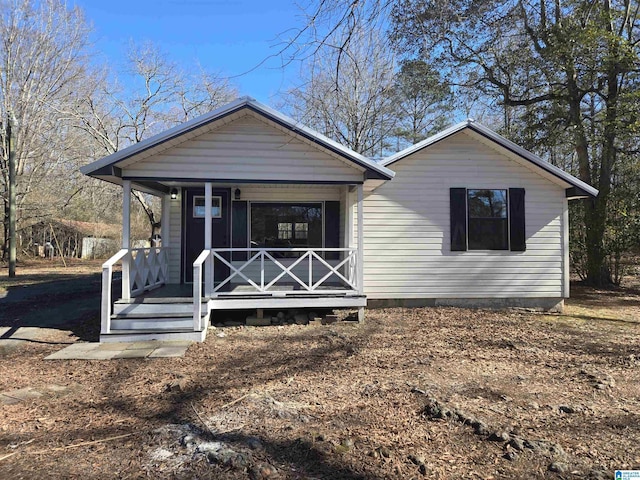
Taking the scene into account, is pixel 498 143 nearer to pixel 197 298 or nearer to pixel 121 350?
pixel 197 298

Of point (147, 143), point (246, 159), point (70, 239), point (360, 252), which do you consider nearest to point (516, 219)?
point (360, 252)

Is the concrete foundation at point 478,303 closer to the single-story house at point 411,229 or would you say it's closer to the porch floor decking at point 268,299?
the single-story house at point 411,229

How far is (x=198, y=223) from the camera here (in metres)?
9.48

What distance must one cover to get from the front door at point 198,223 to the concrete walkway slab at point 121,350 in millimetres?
3225

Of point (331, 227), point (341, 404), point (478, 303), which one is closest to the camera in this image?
point (341, 404)

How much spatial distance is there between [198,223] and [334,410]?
6.69 metres

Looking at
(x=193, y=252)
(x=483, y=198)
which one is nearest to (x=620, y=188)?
(x=483, y=198)

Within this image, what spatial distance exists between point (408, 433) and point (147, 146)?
20.0 ft

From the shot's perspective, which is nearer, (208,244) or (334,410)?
(334,410)

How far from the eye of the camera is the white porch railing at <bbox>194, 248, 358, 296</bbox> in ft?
24.4

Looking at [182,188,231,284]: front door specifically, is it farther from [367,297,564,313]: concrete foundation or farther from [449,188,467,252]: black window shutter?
[449,188,467,252]: black window shutter

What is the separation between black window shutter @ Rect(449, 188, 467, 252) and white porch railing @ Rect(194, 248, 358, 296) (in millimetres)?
2411

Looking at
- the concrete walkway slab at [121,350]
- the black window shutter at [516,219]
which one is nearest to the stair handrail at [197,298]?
the concrete walkway slab at [121,350]

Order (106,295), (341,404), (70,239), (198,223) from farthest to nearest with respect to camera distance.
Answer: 1. (70,239)
2. (198,223)
3. (106,295)
4. (341,404)
